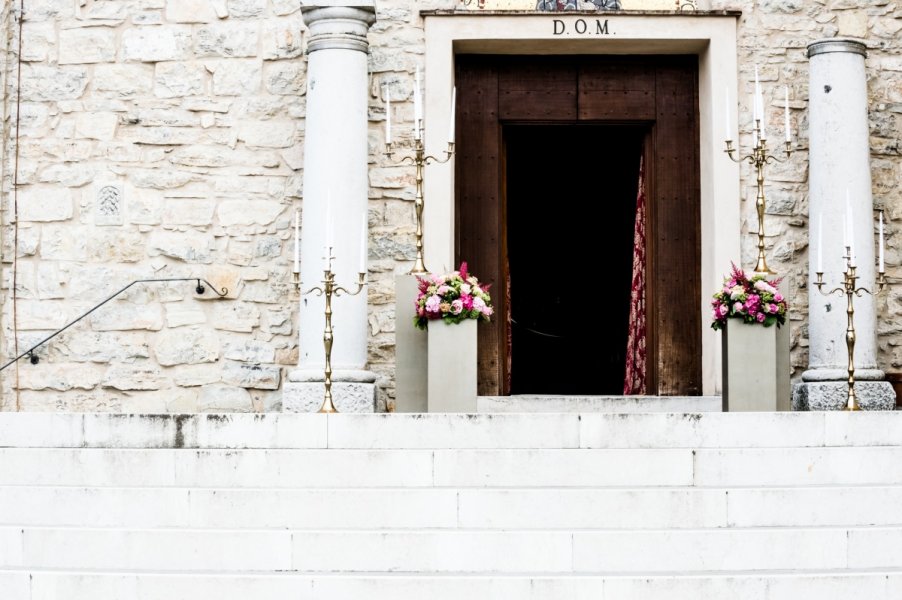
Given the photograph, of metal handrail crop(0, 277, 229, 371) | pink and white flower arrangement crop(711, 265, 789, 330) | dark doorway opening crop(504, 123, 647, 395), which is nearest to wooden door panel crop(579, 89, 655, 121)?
pink and white flower arrangement crop(711, 265, 789, 330)

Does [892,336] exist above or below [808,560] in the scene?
above

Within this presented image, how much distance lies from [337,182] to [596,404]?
2.34 meters

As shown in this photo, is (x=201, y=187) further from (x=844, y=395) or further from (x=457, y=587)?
(x=457, y=587)

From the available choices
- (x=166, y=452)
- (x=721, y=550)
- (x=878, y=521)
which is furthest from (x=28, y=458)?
(x=878, y=521)

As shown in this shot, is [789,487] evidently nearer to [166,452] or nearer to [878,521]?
[878,521]

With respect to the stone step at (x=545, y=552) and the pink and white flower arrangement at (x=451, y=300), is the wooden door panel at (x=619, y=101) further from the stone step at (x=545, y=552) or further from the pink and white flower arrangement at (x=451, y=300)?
the stone step at (x=545, y=552)

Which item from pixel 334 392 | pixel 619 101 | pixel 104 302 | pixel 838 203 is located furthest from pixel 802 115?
pixel 104 302

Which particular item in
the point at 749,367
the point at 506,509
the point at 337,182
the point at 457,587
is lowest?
the point at 457,587

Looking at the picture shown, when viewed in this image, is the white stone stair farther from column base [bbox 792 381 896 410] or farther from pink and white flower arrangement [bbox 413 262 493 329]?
column base [bbox 792 381 896 410]

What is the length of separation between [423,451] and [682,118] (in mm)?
4438

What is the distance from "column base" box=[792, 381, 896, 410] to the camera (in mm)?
9359

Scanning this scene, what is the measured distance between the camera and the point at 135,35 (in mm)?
10180

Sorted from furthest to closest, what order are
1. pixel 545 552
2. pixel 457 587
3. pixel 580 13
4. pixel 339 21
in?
pixel 580 13 < pixel 339 21 < pixel 545 552 < pixel 457 587

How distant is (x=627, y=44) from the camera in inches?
405
